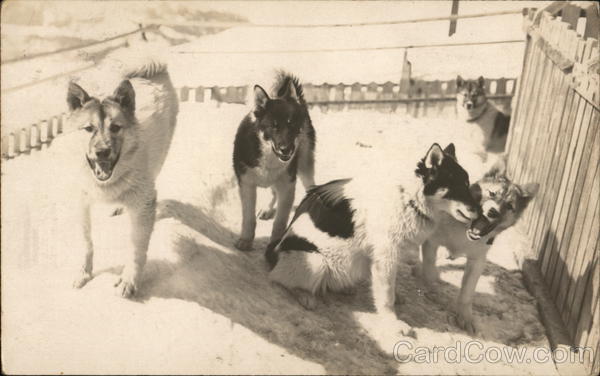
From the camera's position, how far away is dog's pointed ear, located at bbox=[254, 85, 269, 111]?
432cm

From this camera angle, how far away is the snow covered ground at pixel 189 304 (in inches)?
A: 148

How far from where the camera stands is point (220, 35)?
17.3 feet

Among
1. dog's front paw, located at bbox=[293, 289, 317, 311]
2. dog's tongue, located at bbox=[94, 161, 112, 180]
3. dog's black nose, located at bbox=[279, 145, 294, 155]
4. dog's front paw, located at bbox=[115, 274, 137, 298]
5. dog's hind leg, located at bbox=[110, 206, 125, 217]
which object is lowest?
dog's front paw, located at bbox=[293, 289, 317, 311]

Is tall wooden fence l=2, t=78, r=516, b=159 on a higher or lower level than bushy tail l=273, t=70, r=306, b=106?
lower

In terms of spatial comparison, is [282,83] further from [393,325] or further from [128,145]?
[393,325]

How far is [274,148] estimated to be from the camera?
4316 mm

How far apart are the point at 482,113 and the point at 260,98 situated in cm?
358

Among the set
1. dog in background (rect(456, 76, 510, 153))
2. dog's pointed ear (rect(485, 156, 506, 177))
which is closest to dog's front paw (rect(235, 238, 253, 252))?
dog's pointed ear (rect(485, 156, 506, 177))

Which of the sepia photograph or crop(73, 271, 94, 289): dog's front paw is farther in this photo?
crop(73, 271, 94, 289): dog's front paw

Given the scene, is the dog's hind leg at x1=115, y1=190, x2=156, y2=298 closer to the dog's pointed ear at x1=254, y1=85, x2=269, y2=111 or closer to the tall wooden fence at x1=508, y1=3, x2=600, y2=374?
the dog's pointed ear at x1=254, y1=85, x2=269, y2=111

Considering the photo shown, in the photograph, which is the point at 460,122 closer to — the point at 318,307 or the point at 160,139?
the point at 318,307

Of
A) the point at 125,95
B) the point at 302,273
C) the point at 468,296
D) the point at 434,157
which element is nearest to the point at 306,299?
the point at 302,273

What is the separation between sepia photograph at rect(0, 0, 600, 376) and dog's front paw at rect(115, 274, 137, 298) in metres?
0.01

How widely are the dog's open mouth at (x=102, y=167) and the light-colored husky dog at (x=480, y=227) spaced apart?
7.19 ft
